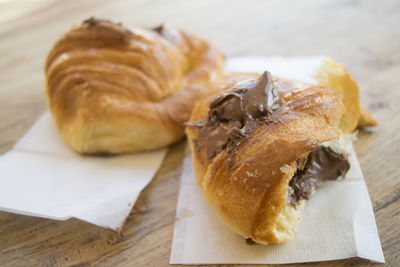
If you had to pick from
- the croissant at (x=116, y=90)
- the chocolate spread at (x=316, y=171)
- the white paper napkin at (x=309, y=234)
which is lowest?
the white paper napkin at (x=309, y=234)

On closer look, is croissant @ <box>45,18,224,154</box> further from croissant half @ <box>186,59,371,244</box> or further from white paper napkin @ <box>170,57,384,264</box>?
white paper napkin @ <box>170,57,384,264</box>

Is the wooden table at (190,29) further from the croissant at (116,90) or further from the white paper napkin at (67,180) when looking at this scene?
the croissant at (116,90)

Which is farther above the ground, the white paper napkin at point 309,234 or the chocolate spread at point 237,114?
the chocolate spread at point 237,114

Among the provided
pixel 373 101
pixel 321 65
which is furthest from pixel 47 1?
pixel 373 101

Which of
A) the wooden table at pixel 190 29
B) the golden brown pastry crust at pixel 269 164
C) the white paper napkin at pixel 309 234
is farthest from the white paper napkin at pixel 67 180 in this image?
the golden brown pastry crust at pixel 269 164

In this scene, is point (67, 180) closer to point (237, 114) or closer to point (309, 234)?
point (237, 114)

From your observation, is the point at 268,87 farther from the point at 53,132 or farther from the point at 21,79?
the point at 21,79

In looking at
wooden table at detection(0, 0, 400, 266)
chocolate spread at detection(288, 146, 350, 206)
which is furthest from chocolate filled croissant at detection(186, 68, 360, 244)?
wooden table at detection(0, 0, 400, 266)
